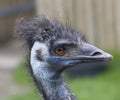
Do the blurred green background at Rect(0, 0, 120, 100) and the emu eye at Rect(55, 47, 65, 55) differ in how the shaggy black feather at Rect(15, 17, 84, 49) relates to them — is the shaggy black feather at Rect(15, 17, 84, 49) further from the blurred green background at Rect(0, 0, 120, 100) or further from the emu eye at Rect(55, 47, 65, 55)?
the blurred green background at Rect(0, 0, 120, 100)

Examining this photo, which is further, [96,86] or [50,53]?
[96,86]

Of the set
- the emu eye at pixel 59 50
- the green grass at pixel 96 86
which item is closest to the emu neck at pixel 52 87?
the emu eye at pixel 59 50

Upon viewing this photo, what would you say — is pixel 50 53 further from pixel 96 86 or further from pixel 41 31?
pixel 96 86

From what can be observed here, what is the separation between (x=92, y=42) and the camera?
10430 mm

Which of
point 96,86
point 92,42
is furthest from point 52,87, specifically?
point 92,42

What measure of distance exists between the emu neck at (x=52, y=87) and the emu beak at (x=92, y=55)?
235mm

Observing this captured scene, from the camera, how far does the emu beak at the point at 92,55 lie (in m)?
4.35

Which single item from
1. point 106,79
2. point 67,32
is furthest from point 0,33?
point 67,32

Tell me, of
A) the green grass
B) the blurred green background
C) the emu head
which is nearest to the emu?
the emu head

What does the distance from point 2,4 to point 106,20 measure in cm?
381

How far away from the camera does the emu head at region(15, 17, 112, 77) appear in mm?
4531

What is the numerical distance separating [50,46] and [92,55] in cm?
33

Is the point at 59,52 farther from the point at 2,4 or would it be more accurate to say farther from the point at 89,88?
the point at 2,4

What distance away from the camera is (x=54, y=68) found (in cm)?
458
